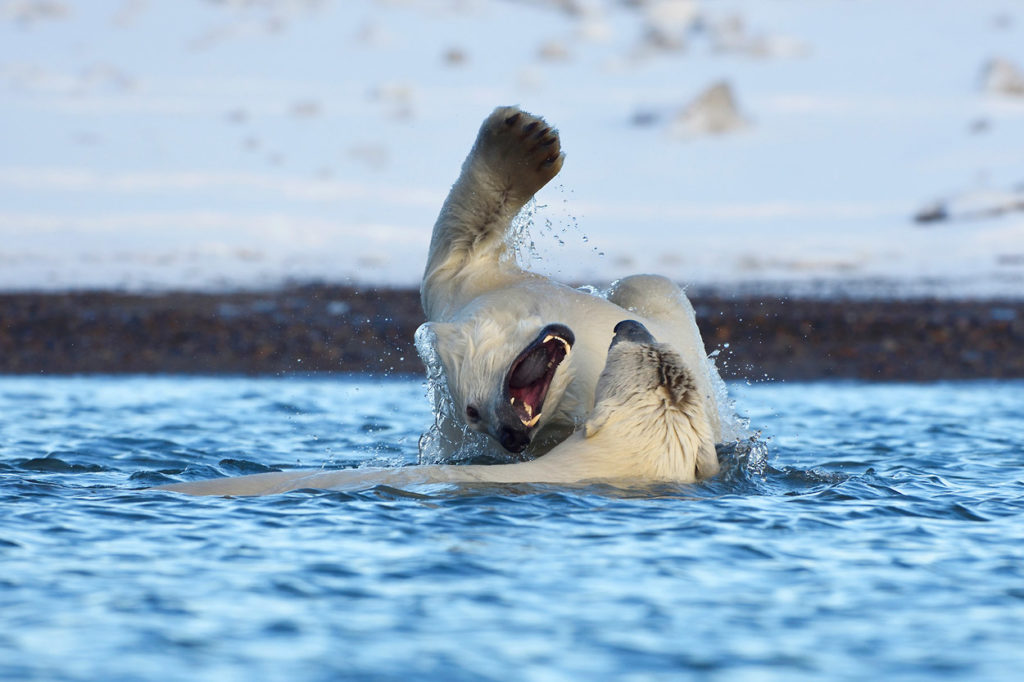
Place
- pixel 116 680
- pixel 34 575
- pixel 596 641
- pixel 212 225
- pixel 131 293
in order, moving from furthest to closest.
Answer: pixel 212 225, pixel 131 293, pixel 34 575, pixel 596 641, pixel 116 680

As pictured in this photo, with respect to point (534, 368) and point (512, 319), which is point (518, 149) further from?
point (534, 368)

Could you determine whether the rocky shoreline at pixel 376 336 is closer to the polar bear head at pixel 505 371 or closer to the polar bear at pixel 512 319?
the polar bear at pixel 512 319

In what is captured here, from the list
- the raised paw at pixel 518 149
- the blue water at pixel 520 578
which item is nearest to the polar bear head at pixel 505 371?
the blue water at pixel 520 578

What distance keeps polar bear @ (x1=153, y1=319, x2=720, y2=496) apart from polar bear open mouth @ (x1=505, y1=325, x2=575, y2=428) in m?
0.21

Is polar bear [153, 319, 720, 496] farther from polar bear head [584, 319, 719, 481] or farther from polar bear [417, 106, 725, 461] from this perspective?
polar bear [417, 106, 725, 461]

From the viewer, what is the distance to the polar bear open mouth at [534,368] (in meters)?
5.84

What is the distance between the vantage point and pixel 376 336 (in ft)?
49.3

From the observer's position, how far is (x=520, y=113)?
7.03m

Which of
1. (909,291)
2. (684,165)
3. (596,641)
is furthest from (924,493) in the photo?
(684,165)

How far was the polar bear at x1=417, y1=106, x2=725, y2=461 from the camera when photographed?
5.97m

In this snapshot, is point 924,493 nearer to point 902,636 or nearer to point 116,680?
point 902,636

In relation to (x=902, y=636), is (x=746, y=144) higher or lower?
higher

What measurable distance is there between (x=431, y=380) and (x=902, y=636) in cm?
317

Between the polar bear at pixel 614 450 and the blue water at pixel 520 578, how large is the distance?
0.11 m
